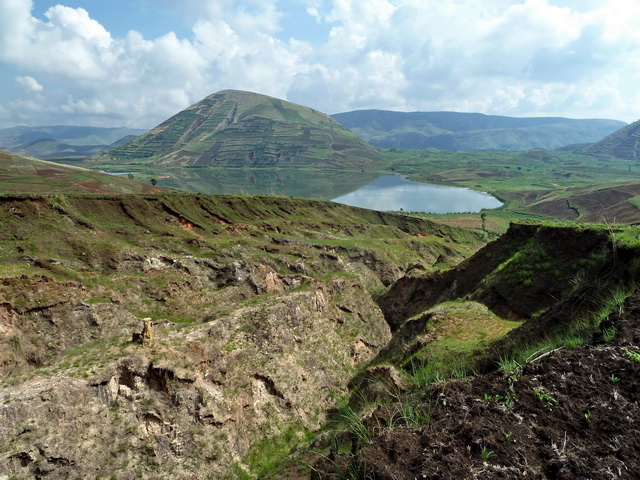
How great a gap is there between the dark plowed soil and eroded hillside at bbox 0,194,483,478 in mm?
2911

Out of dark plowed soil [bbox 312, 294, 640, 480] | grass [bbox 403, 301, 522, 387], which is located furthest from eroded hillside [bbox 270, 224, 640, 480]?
grass [bbox 403, 301, 522, 387]

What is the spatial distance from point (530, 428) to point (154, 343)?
21.2 meters

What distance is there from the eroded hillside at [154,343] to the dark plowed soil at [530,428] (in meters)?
2.91

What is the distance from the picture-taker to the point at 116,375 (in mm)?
19078

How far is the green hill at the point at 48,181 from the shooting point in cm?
10331

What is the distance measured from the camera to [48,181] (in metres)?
116

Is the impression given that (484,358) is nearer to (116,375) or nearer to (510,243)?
(116,375)

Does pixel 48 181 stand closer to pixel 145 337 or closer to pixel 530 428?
pixel 145 337

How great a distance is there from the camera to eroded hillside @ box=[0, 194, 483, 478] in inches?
677

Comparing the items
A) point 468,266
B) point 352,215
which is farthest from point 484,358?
point 352,215

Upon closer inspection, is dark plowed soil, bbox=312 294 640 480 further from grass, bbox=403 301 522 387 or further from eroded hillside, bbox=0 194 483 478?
grass, bbox=403 301 522 387

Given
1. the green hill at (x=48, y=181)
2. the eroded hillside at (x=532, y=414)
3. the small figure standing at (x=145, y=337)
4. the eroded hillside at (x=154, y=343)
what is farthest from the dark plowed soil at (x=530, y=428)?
the green hill at (x=48, y=181)

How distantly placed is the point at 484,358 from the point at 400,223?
116652 millimetres

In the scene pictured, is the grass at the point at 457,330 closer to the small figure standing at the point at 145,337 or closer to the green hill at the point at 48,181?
the small figure standing at the point at 145,337
